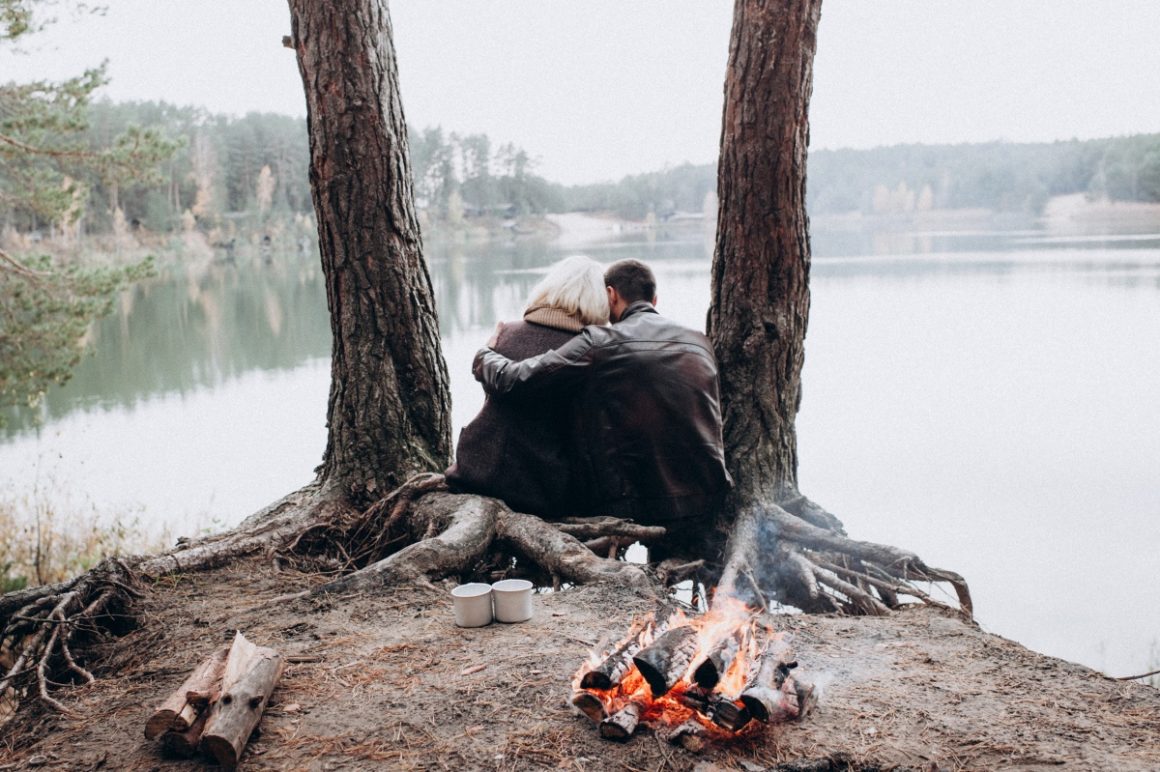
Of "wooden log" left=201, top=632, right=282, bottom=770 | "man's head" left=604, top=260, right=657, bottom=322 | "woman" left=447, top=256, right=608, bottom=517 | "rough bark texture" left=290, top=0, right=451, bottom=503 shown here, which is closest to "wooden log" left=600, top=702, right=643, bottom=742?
"wooden log" left=201, top=632, right=282, bottom=770

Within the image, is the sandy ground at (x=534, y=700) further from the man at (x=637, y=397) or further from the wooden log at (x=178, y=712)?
the man at (x=637, y=397)

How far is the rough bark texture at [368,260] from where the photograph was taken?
4.04 metres

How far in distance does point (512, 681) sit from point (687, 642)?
0.52 metres

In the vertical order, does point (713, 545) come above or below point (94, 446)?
above

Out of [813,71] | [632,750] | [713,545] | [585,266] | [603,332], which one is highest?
[813,71]

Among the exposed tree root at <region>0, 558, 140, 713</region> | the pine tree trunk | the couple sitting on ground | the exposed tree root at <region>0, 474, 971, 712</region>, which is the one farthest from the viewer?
the pine tree trunk

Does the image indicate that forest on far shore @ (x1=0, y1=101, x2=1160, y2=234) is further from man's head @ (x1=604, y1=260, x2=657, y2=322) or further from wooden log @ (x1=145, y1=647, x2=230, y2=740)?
wooden log @ (x1=145, y1=647, x2=230, y2=740)

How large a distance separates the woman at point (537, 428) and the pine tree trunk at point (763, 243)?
782 mm

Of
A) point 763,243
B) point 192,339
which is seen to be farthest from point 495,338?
point 192,339

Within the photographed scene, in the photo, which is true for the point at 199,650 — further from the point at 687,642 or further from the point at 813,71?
the point at 813,71

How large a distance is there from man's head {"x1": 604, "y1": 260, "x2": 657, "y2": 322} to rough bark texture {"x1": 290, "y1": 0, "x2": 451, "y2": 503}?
1.05 meters

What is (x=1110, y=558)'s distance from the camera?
7.67 meters

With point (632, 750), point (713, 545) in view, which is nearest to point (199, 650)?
point (632, 750)

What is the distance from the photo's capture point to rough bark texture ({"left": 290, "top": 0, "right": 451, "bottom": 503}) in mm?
4043
